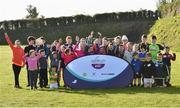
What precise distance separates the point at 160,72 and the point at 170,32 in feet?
86.7

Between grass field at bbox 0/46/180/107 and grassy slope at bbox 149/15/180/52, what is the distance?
75.4 feet

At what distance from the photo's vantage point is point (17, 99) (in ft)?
50.1

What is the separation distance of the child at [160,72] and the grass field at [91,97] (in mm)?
424

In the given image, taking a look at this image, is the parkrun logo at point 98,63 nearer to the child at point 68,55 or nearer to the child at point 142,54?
the child at point 68,55

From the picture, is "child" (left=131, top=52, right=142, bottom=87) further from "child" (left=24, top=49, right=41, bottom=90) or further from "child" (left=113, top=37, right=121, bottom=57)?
"child" (left=24, top=49, right=41, bottom=90)

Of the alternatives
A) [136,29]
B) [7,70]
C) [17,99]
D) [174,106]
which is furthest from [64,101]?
[136,29]

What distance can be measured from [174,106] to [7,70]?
41.9 ft

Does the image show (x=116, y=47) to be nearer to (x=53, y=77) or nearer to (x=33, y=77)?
(x=53, y=77)

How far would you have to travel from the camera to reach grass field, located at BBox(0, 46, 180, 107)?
14352 millimetres

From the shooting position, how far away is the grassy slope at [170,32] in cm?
4103

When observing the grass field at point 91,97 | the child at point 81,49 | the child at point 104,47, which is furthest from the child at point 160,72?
the child at point 81,49

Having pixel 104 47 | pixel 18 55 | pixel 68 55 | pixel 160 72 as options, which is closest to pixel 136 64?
pixel 160 72

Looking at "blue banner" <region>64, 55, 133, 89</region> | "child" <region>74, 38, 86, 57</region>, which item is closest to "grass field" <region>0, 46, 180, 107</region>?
"blue banner" <region>64, 55, 133, 89</region>

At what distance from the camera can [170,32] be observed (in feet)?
143
